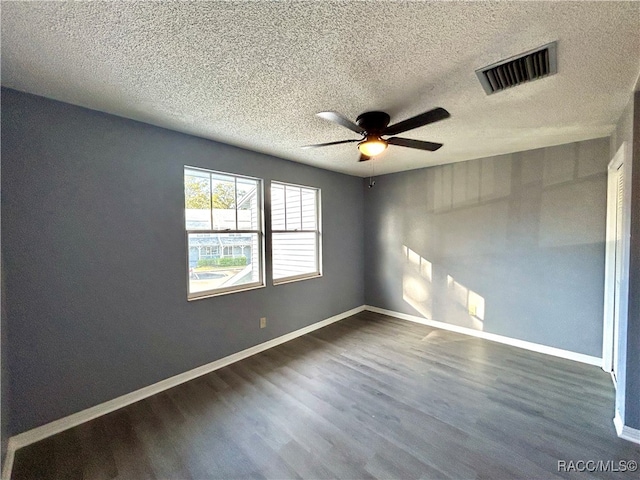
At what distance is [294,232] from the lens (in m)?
3.82

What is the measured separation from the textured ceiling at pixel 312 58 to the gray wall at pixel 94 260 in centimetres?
29

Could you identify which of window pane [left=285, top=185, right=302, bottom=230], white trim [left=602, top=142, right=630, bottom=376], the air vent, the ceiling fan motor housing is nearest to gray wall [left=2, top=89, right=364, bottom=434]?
window pane [left=285, top=185, right=302, bottom=230]

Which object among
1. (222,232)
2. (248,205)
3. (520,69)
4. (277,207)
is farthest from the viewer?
(277,207)

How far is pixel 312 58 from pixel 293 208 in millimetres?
2454

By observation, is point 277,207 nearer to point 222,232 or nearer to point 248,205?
point 248,205

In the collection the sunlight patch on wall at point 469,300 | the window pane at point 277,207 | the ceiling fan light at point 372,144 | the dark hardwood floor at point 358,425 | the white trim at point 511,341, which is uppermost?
the ceiling fan light at point 372,144

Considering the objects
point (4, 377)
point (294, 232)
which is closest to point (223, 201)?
point (294, 232)

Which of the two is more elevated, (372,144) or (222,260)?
(372,144)

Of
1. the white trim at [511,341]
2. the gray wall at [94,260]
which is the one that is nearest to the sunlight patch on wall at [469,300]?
the white trim at [511,341]

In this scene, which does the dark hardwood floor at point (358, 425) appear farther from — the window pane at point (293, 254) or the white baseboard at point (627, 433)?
the window pane at point (293, 254)

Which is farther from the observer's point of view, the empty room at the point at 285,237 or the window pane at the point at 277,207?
the window pane at the point at 277,207

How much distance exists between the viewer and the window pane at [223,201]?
2930mm

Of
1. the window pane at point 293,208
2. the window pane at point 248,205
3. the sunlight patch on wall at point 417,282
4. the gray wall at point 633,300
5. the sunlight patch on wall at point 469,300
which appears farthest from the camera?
the sunlight patch on wall at point 417,282

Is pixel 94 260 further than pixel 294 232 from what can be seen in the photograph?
No
